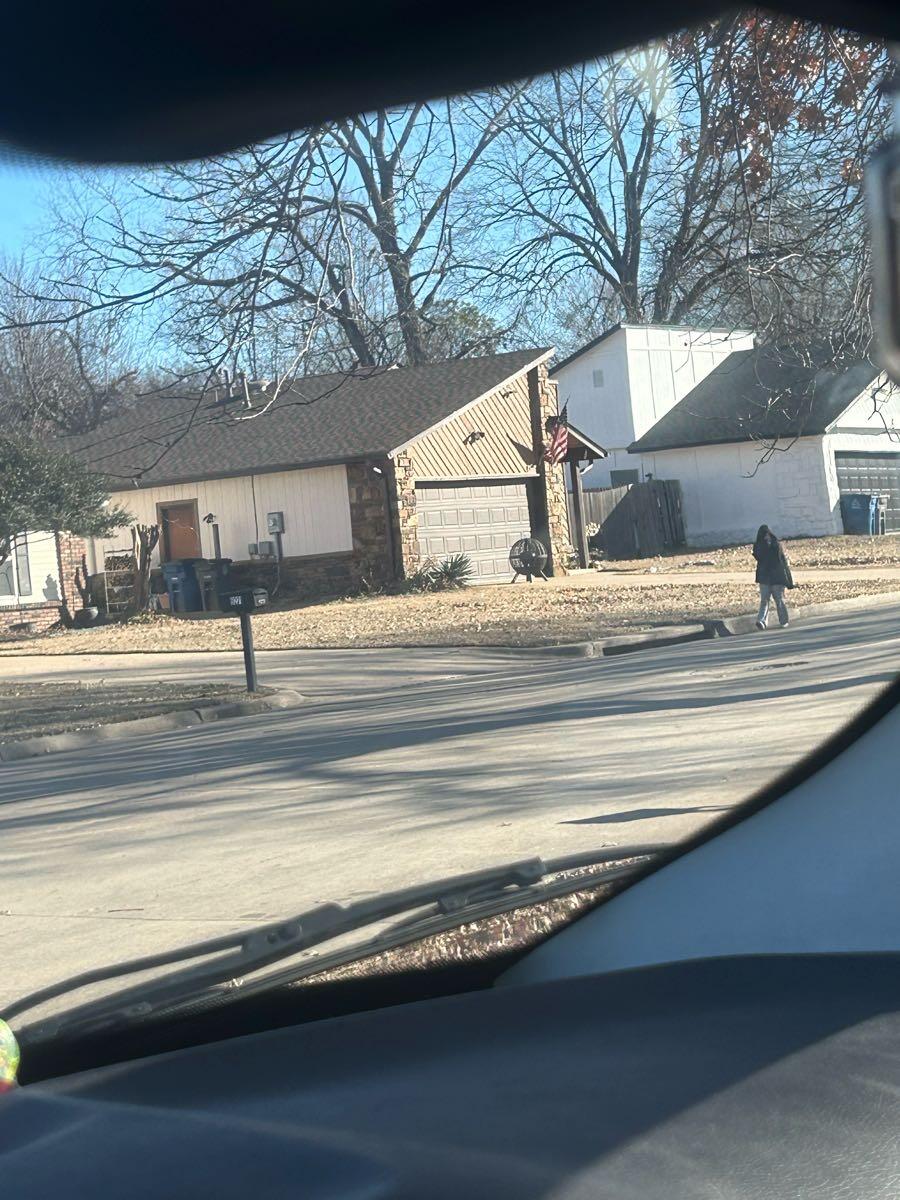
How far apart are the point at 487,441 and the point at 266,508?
695 mm

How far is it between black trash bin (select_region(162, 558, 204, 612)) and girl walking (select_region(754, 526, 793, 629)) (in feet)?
5.36

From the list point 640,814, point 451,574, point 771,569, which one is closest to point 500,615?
point 451,574

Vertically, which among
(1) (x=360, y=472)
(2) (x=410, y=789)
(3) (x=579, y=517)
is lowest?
(2) (x=410, y=789)

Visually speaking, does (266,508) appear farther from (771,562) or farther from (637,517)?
(771,562)

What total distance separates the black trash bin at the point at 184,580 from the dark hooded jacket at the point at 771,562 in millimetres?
1634

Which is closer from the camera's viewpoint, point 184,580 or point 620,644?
point 184,580

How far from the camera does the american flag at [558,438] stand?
13.0 feet

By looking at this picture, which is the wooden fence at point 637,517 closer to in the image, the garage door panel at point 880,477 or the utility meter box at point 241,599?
the garage door panel at point 880,477

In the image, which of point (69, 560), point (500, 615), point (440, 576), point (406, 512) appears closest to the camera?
point (69, 560)

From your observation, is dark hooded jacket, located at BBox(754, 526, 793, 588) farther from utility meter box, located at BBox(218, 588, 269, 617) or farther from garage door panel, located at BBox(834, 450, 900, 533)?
utility meter box, located at BBox(218, 588, 269, 617)

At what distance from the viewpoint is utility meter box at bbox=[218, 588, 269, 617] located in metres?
3.97

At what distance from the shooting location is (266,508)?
163 inches

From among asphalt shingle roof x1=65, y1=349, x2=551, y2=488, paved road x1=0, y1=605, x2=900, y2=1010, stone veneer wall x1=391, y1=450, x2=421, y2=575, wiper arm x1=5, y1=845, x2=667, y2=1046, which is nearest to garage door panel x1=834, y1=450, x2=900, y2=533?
asphalt shingle roof x1=65, y1=349, x2=551, y2=488

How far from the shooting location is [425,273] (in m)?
3.76
